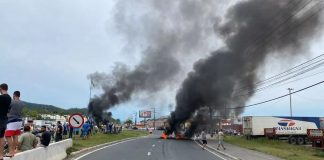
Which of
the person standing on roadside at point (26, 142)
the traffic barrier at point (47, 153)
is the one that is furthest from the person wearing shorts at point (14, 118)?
the person standing on roadside at point (26, 142)

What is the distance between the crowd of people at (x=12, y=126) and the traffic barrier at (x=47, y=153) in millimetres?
230

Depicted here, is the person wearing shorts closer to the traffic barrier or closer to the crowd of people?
the crowd of people

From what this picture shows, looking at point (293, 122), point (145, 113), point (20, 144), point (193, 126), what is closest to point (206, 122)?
point (193, 126)

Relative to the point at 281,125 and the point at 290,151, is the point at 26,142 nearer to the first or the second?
the point at 290,151

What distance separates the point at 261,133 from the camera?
54875mm

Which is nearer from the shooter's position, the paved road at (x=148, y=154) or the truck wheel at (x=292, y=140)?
the paved road at (x=148, y=154)

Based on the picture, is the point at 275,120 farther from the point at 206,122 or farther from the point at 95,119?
the point at 95,119

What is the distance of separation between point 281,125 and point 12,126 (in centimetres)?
4734

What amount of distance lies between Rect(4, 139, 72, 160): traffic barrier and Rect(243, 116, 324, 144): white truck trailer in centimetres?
3801

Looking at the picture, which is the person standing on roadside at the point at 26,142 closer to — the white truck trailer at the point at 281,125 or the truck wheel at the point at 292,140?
the truck wheel at the point at 292,140

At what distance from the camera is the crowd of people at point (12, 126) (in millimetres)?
8922

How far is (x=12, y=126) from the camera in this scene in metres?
10.9

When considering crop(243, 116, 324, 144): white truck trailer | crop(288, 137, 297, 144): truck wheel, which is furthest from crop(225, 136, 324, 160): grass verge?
crop(243, 116, 324, 144): white truck trailer

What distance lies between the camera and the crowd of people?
8.92 meters
